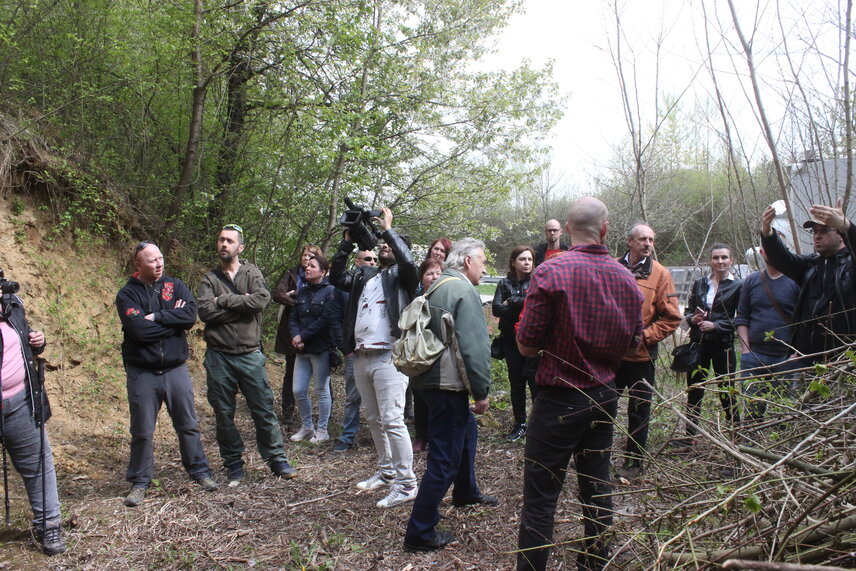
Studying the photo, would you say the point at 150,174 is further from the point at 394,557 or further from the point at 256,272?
the point at 394,557

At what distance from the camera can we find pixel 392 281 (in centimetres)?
446

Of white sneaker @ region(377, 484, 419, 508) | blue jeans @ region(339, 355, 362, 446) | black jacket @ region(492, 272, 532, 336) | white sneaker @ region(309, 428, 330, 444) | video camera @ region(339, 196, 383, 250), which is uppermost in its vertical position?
video camera @ region(339, 196, 383, 250)

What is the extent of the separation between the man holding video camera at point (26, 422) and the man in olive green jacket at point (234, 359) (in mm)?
1204

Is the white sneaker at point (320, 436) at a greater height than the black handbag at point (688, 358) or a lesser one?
lesser

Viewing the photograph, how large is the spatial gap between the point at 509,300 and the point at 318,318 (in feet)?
6.52

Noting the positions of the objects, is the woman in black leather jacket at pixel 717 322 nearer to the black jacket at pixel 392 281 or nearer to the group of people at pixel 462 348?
the group of people at pixel 462 348

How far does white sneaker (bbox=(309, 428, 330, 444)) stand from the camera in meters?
5.89

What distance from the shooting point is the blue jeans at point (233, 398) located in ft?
15.4

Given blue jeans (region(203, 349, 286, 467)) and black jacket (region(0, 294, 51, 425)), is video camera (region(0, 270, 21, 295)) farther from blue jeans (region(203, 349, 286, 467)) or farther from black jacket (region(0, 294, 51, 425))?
blue jeans (region(203, 349, 286, 467))

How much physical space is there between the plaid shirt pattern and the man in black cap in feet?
5.12

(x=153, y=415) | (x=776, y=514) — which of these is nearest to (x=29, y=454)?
(x=153, y=415)

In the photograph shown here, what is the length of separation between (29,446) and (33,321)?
125 inches

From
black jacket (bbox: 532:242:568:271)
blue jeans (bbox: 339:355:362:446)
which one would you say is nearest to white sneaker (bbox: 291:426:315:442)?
blue jeans (bbox: 339:355:362:446)

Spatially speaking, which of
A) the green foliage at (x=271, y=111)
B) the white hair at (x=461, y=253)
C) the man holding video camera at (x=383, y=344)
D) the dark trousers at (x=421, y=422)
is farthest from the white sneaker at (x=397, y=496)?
the green foliage at (x=271, y=111)
